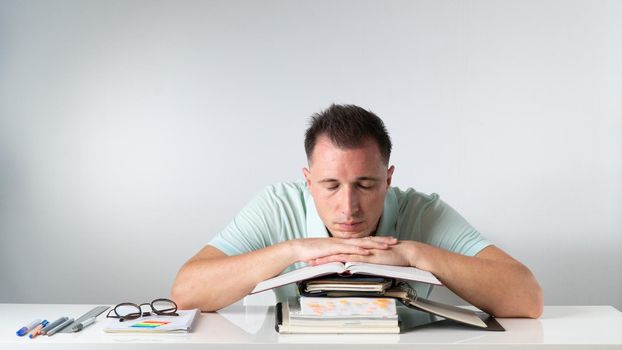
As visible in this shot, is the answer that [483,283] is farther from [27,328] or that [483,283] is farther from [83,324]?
[27,328]

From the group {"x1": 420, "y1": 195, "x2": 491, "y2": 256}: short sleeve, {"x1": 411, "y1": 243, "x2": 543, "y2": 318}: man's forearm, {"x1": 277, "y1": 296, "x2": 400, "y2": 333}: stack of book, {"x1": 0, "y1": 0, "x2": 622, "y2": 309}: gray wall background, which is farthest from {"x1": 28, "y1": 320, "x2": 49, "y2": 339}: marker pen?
{"x1": 0, "y1": 0, "x2": 622, "y2": 309}: gray wall background

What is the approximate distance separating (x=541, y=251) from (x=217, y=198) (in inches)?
58.6

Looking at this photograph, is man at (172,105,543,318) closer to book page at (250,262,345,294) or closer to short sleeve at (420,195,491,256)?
short sleeve at (420,195,491,256)

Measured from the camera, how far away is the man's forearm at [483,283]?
178 centimetres

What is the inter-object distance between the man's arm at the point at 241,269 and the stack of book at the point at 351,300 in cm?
13

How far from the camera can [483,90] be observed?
335 cm

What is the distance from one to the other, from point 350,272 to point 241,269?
16.1 inches

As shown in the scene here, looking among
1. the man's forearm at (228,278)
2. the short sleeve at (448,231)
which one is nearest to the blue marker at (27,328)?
the man's forearm at (228,278)

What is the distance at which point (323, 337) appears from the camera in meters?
1.51

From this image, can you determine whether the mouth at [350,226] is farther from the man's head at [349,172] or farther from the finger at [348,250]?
the finger at [348,250]

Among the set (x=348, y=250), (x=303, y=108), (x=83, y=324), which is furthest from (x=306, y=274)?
(x=303, y=108)

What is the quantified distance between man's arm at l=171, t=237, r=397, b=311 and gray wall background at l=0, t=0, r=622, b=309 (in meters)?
1.47

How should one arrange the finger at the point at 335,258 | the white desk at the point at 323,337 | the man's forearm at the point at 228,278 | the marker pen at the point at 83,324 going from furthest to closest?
the man's forearm at the point at 228,278
the finger at the point at 335,258
the marker pen at the point at 83,324
the white desk at the point at 323,337

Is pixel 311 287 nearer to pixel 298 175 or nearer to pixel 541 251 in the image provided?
pixel 298 175
